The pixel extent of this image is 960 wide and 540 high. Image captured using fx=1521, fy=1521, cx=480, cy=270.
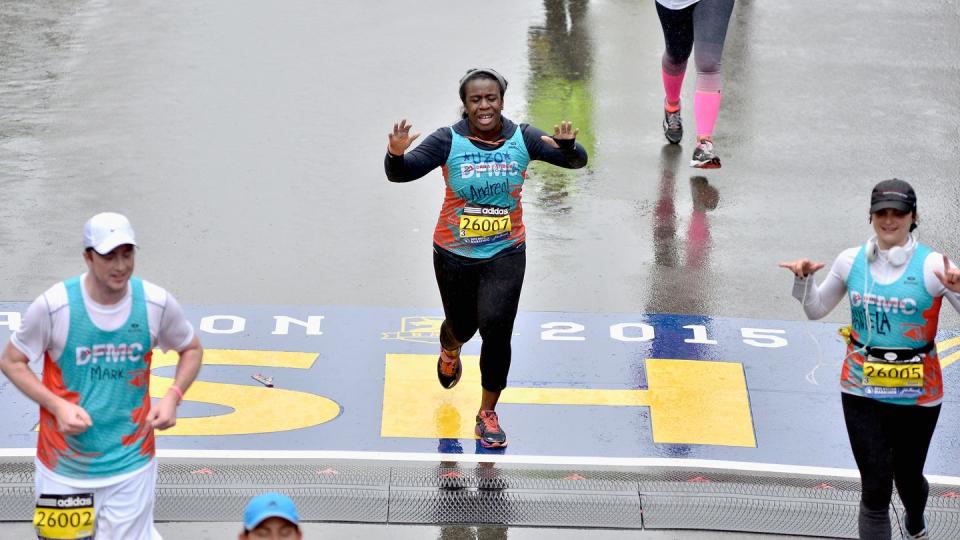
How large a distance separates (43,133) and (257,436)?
18.6 feet

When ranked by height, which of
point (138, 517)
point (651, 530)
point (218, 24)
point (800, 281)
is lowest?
point (651, 530)

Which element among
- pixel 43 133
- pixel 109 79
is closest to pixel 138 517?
pixel 43 133

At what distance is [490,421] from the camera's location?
27.2ft

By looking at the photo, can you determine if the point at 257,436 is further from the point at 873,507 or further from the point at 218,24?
the point at 218,24

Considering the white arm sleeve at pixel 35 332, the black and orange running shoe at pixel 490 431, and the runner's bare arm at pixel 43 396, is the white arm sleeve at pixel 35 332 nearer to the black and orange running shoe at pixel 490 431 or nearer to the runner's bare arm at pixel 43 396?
the runner's bare arm at pixel 43 396

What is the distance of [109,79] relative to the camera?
14234 mm

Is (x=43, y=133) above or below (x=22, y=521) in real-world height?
above

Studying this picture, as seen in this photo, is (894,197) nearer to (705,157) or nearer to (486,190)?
(486,190)

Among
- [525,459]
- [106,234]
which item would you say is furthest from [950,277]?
[106,234]

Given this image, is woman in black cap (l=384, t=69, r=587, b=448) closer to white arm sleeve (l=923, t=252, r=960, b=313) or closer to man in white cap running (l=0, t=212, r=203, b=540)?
white arm sleeve (l=923, t=252, r=960, b=313)

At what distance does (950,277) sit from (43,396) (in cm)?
370

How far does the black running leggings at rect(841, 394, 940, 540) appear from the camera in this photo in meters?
6.68

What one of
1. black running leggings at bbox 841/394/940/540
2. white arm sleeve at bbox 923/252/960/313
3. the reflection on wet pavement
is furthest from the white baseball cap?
the reflection on wet pavement

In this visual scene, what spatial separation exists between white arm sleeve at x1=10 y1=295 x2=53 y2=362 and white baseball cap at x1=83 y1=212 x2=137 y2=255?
1.02 feet
